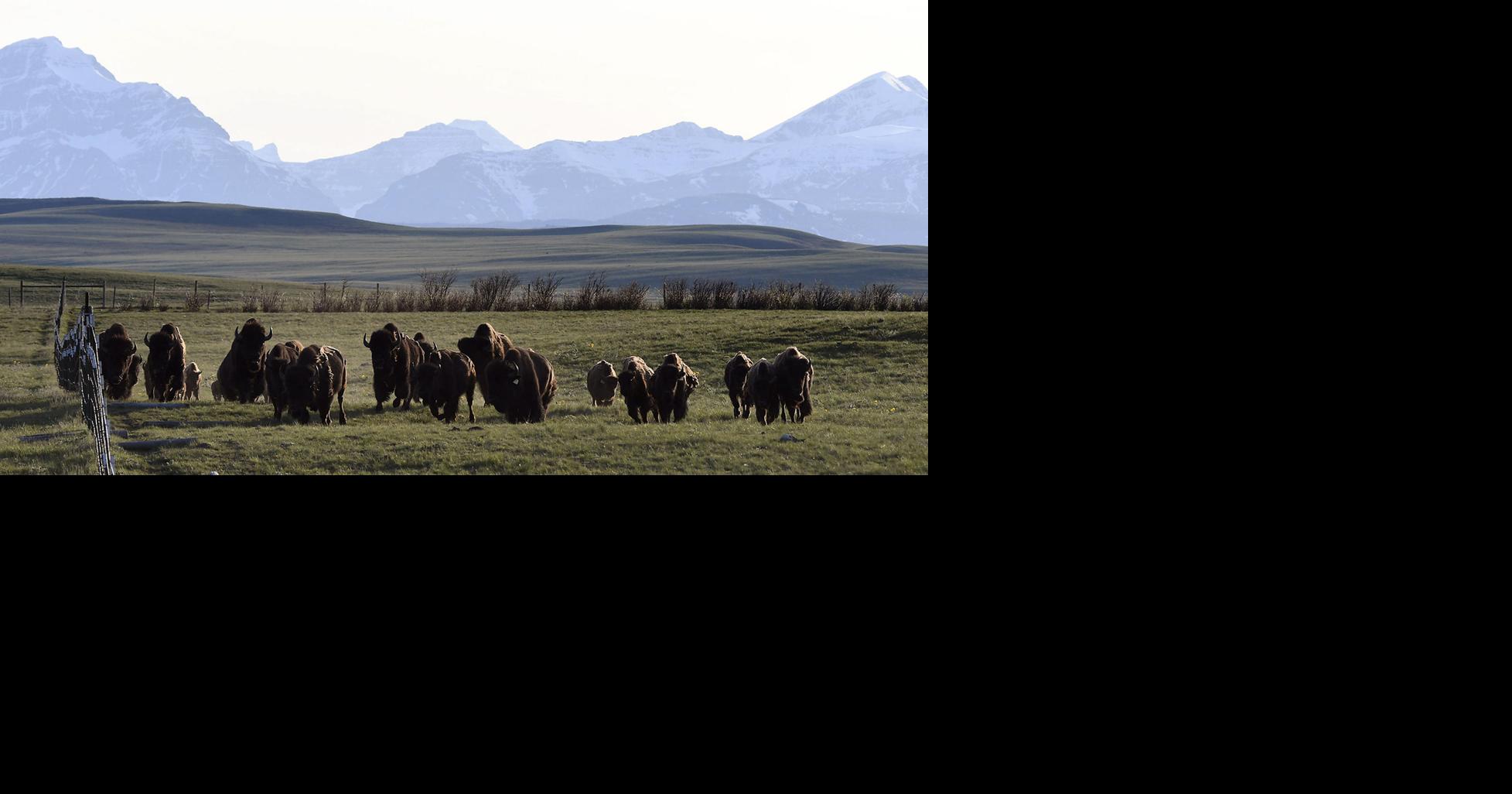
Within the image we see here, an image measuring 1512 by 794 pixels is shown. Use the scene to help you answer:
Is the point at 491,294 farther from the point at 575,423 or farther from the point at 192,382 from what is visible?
the point at 575,423

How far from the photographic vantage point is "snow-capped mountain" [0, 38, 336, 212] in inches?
574

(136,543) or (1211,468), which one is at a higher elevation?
(1211,468)

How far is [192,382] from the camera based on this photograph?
31.0 feet

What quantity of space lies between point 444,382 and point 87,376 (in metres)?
2.20

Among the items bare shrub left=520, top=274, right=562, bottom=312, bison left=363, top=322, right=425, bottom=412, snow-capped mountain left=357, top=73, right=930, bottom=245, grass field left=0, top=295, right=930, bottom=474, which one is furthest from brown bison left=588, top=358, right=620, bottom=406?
snow-capped mountain left=357, top=73, right=930, bottom=245

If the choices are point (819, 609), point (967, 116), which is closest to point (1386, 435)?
point (967, 116)

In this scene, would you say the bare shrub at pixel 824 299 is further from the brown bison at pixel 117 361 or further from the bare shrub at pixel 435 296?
the brown bison at pixel 117 361

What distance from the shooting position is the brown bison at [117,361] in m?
8.45

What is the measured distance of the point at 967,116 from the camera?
3.16 metres

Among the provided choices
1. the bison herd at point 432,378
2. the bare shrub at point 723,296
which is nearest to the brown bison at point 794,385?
the bison herd at point 432,378

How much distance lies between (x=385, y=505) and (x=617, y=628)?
3.27 ft

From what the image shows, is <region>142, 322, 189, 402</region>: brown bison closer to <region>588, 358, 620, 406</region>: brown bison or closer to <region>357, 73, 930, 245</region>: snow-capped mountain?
<region>588, 358, 620, 406</region>: brown bison

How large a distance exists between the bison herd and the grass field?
173 mm

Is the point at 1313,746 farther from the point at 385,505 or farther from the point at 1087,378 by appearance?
the point at 385,505
